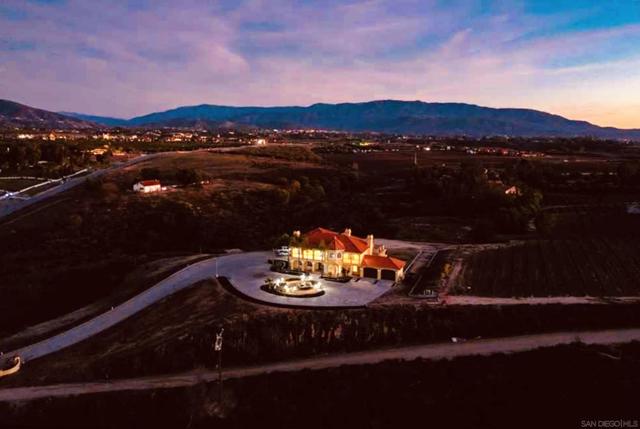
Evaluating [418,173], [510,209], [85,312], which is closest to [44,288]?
[85,312]

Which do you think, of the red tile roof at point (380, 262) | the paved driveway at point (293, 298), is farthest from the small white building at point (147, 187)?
the red tile roof at point (380, 262)

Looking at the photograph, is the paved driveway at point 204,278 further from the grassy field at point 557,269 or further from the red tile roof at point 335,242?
the grassy field at point 557,269

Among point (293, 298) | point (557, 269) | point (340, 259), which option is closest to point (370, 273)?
point (340, 259)

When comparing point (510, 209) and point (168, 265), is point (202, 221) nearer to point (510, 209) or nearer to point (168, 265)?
point (168, 265)

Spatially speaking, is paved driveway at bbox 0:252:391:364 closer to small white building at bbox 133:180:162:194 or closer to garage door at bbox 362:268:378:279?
garage door at bbox 362:268:378:279

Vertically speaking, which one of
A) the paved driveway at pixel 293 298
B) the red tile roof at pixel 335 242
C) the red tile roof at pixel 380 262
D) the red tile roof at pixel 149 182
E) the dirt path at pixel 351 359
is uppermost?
the red tile roof at pixel 335 242

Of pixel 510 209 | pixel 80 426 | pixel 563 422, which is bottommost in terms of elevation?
pixel 80 426

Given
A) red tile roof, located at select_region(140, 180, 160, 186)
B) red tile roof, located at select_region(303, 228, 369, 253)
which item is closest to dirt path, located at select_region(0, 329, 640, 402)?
red tile roof, located at select_region(303, 228, 369, 253)
